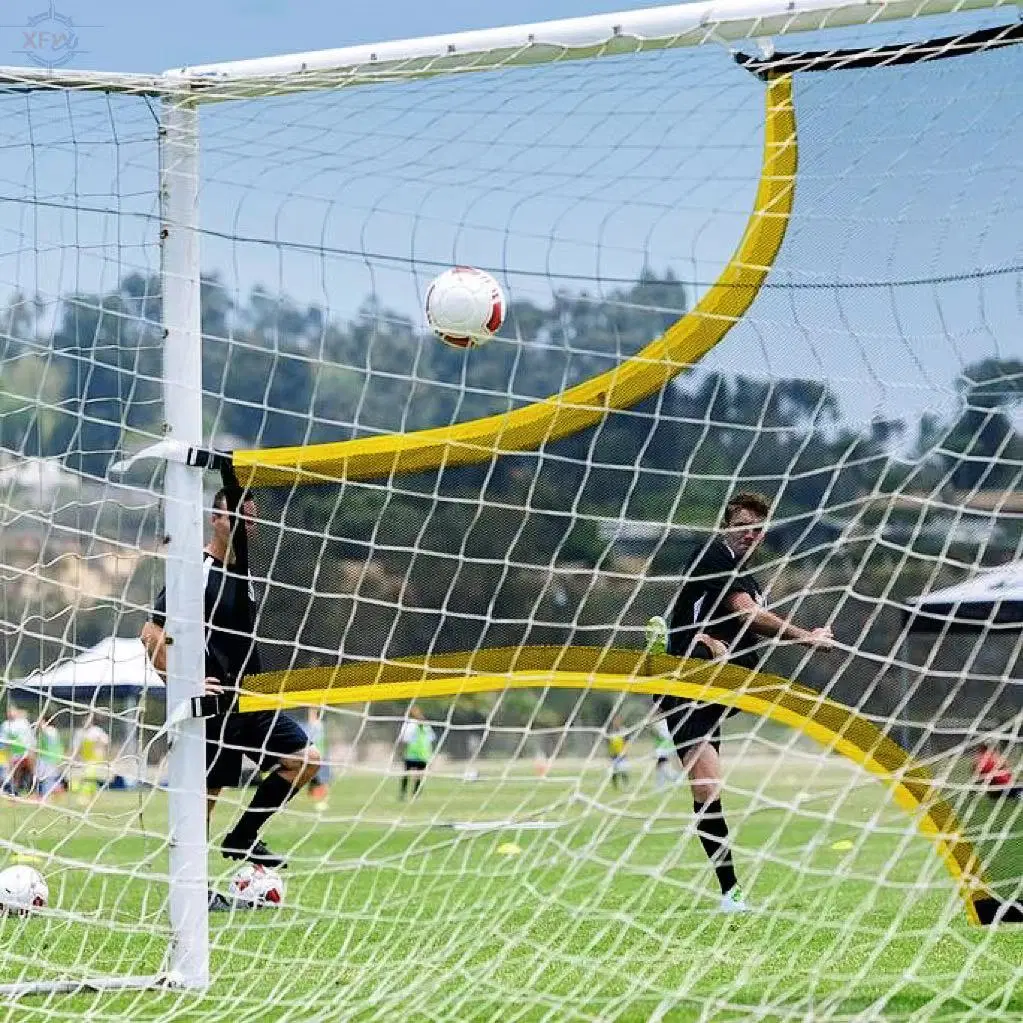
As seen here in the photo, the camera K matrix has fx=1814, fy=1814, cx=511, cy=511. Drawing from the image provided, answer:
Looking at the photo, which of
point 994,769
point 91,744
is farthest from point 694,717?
point 91,744

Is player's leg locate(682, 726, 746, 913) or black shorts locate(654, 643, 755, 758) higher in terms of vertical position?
black shorts locate(654, 643, 755, 758)

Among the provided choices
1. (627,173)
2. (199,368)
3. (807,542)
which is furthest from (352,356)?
(807,542)

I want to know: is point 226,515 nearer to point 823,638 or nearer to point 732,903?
point 823,638

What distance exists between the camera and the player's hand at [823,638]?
5.27m

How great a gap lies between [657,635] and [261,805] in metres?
2.10

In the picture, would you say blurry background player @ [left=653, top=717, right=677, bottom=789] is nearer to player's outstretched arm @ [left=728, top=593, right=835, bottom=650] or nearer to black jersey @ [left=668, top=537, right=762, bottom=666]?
black jersey @ [left=668, top=537, right=762, bottom=666]

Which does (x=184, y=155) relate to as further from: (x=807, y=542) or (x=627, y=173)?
(x=807, y=542)

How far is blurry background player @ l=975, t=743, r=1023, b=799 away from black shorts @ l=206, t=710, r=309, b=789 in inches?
82.5

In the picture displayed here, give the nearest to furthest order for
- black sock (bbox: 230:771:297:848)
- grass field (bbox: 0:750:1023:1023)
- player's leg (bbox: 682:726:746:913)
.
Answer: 1. grass field (bbox: 0:750:1023:1023)
2. player's leg (bbox: 682:726:746:913)
3. black sock (bbox: 230:771:297:848)

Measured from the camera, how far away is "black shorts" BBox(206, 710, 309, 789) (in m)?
5.68

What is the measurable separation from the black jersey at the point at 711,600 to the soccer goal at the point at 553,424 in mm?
52

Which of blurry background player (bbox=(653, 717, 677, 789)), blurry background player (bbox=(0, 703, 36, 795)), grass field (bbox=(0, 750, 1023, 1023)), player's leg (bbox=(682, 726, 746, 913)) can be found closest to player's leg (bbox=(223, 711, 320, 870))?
grass field (bbox=(0, 750, 1023, 1023))

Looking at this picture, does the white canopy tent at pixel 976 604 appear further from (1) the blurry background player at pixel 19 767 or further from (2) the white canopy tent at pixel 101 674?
(1) the blurry background player at pixel 19 767

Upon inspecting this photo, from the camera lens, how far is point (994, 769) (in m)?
5.21
